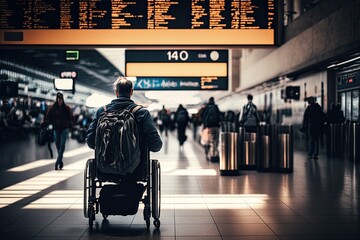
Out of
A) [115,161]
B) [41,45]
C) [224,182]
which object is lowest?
[224,182]

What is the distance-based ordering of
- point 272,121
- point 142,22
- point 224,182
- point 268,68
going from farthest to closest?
point 272,121
point 268,68
point 224,182
point 142,22

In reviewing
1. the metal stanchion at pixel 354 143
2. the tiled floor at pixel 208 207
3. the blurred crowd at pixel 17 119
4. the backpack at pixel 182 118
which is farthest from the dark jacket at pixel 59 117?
the blurred crowd at pixel 17 119

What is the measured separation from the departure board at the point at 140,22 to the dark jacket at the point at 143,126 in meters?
2.73

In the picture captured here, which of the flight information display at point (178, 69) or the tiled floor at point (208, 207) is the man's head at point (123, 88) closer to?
the tiled floor at point (208, 207)

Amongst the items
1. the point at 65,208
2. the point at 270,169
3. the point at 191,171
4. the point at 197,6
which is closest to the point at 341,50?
the point at 270,169

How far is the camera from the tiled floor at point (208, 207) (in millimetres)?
4680

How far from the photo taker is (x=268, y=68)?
23219 millimetres

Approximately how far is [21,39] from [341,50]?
8.68m

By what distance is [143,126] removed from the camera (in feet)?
15.8

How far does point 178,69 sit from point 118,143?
958 centimetres

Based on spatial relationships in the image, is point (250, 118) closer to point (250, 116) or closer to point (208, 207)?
point (250, 116)

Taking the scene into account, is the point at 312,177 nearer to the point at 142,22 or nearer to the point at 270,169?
the point at 270,169

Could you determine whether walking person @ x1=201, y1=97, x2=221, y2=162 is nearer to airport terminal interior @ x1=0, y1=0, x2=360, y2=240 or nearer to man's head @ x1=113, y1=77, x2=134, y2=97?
airport terminal interior @ x1=0, y1=0, x2=360, y2=240

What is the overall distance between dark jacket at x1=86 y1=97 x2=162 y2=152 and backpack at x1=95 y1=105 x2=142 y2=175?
0.28 ft
